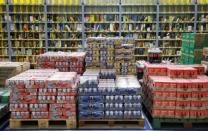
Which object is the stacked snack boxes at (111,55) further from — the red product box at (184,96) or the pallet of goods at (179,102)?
the red product box at (184,96)

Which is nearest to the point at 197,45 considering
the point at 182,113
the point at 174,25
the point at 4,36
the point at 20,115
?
the point at 182,113

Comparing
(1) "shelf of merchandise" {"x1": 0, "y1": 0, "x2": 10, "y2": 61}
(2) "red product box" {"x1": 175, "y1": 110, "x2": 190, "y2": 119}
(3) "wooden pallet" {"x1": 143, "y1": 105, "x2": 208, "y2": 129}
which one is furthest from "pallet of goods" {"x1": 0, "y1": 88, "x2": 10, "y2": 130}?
(1) "shelf of merchandise" {"x1": 0, "y1": 0, "x2": 10, "y2": 61}

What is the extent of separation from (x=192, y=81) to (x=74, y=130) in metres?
2.77

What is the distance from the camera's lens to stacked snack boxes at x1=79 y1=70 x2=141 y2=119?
21.4ft

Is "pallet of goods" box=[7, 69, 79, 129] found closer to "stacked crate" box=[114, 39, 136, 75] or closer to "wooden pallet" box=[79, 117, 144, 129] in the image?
"wooden pallet" box=[79, 117, 144, 129]

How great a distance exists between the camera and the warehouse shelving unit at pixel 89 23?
13.2 m

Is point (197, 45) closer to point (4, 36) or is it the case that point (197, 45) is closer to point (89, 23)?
point (89, 23)

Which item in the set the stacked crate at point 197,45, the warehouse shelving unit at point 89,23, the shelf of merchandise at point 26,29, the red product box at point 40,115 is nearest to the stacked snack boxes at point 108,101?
the red product box at point 40,115

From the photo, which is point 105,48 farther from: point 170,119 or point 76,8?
point 76,8

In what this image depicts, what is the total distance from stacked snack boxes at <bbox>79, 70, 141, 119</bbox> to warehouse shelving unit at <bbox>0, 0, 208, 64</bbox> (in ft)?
22.7

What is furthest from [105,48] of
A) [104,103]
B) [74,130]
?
[74,130]

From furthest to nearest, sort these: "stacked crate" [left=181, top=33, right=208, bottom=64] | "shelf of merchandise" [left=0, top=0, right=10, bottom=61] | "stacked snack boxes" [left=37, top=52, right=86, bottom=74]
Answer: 1. "shelf of merchandise" [left=0, top=0, right=10, bottom=61]
2. "stacked crate" [left=181, top=33, right=208, bottom=64]
3. "stacked snack boxes" [left=37, top=52, right=86, bottom=74]

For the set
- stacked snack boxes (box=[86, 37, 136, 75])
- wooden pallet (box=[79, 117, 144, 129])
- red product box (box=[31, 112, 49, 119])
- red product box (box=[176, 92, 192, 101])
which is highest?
stacked snack boxes (box=[86, 37, 136, 75])

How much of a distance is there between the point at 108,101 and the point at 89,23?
7360 mm
